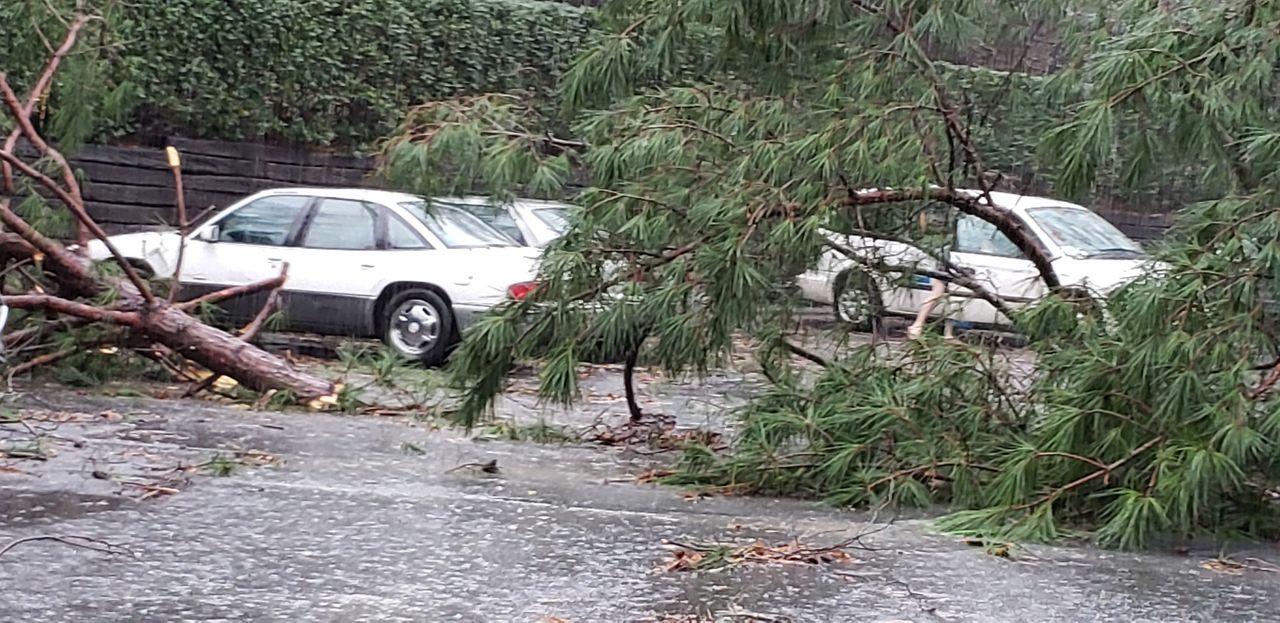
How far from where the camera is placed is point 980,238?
31.5 ft

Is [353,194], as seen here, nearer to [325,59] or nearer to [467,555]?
[325,59]

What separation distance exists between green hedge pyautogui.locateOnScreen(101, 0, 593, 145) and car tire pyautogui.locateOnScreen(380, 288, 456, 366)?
4108 millimetres

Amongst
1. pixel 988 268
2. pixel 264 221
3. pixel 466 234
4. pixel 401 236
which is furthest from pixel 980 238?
pixel 264 221

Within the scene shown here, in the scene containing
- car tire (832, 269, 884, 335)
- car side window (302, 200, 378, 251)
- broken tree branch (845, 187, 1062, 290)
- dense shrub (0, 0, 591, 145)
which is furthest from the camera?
dense shrub (0, 0, 591, 145)

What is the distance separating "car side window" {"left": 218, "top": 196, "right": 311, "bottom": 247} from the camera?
1273 centimetres

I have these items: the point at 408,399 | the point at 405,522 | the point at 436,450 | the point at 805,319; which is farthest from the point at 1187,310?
the point at 408,399

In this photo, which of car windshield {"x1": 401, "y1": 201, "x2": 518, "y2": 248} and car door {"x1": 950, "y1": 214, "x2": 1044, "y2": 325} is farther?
car windshield {"x1": 401, "y1": 201, "x2": 518, "y2": 248}

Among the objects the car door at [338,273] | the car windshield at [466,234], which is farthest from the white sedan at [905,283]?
the car door at [338,273]

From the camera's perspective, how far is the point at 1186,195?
25.7 feet

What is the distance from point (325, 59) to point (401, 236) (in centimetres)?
432

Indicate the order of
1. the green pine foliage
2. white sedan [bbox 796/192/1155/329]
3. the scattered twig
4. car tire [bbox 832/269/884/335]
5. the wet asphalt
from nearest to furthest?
the wet asphalt
the scattered twig
the green pine foliage
white sedan [bbox 796/192/1155/329]
car tire [bbox 832/269/884/335]

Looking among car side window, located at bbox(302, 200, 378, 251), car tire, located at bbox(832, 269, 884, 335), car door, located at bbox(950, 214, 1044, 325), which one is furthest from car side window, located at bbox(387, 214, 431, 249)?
car tire, located at bbox(832, 269, 884, 335)

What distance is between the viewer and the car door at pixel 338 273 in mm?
12391

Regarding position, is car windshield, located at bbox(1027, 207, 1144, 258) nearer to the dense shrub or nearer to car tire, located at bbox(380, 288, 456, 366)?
the dense shrub
